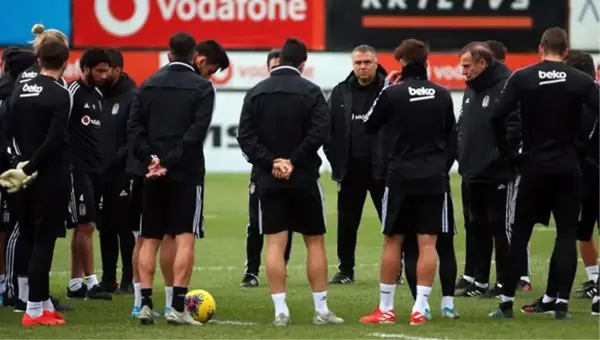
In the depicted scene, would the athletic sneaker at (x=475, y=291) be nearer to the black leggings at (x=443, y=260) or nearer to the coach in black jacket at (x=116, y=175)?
the black leggings at (x=443, y=260)

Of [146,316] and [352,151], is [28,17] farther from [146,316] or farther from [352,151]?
[146,316]

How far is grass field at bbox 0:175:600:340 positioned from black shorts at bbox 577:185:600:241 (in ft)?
2.40

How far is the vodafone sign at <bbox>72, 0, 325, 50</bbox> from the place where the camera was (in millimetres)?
29172

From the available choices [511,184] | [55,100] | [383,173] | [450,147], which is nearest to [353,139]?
[383,173]

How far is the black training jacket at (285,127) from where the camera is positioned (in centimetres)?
1176

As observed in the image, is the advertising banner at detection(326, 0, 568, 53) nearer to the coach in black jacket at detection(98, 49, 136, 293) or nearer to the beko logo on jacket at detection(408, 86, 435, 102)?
the coach in black jacket at detection(98, 49, 136, 293)

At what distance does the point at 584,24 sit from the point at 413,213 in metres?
19.3

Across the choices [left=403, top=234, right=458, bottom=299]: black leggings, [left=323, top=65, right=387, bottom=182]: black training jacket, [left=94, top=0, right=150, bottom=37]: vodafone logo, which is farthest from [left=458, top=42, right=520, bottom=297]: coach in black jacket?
[left=94, top=0, right=150, bottom=37]: vodafone logo

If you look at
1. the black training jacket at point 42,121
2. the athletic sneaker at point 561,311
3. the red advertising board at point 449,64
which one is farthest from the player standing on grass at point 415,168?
the red advertising board at point 449,64

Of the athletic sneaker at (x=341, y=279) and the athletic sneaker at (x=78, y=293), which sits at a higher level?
the athletic sneaker at (x=78, y=293)

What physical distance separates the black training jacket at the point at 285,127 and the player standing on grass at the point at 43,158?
1.47 m

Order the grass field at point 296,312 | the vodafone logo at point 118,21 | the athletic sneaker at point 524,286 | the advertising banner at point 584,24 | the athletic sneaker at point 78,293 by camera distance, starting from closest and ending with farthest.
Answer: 1. the grass field at point 296,312
2. the athletic sneaker at point 78,293
3. the athletic sneaker at point 524,286
4. the vodafone logo at point 118,21
5. the advertising banner at point 584,24

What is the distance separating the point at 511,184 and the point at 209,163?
1616cm

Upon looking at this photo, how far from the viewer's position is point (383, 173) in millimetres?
14758
